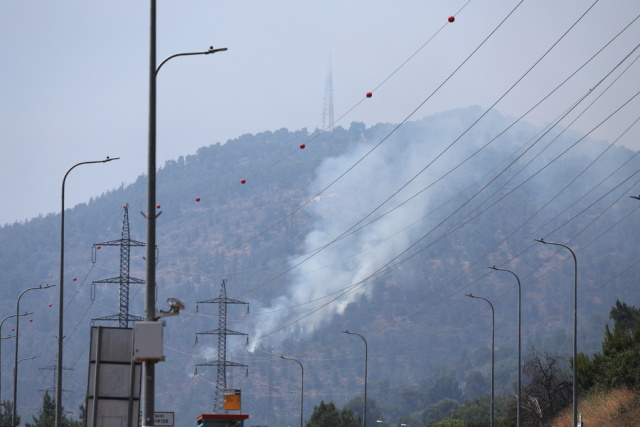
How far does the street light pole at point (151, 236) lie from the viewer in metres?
22.6

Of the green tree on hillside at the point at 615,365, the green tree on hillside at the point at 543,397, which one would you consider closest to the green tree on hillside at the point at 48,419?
the green tree on hillside at the point at 543,397

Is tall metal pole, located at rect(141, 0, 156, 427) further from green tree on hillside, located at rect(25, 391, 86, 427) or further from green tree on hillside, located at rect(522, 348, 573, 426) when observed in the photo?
green tree on hillside, located at rect(25, 391, 86, 427)

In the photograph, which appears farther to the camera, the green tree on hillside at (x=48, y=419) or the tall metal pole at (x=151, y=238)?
the green tree on hillside at (x=48, y=419)

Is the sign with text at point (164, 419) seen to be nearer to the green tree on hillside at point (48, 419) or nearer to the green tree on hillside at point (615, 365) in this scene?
the green tree on hillside at point (615, 365)

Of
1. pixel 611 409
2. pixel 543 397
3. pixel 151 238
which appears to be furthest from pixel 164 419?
pixel 543 397

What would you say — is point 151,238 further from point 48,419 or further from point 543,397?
point 48,419

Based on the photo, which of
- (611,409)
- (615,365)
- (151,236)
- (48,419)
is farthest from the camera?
(48,419)

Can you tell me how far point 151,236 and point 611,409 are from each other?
6133 cm

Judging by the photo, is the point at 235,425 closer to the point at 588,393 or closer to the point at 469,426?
the point at 588,393

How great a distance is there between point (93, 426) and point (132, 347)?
1628 mm

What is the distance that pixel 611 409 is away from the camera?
261ft

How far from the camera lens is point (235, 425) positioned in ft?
179

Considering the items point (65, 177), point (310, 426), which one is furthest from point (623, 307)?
point (65, 177)

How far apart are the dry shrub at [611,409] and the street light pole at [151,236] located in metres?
55.1
